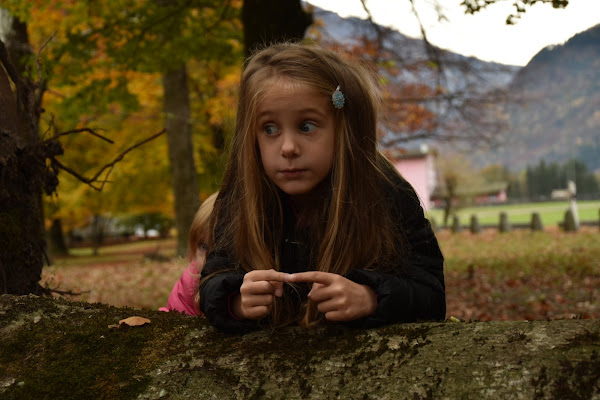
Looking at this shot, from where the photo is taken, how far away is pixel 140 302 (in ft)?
28.5

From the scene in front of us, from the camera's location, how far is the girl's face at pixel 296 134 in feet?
5.89

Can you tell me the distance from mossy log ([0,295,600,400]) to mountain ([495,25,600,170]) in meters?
12.2

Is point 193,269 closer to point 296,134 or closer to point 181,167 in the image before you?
point 296,134

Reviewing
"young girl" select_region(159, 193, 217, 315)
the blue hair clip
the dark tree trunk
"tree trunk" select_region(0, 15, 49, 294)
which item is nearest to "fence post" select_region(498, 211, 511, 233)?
the dark tree trunk

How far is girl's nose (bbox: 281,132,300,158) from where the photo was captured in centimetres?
177

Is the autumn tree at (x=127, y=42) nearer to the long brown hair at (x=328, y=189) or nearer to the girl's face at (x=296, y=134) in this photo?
the long brown hair at (x=328, y=189)

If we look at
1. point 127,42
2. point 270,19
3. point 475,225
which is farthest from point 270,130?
point 475,225

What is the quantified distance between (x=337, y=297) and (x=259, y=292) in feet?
0.80

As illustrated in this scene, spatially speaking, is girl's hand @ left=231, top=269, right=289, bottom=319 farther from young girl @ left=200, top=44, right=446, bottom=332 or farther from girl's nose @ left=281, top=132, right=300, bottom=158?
girl's nose @ left=281, top=132, right=300, bottom=158

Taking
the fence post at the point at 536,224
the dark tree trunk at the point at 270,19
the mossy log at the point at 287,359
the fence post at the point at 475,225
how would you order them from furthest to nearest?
the fence post at the point at 475,225 < the fence post at the point at 536,224 < the dark tree trunk at the point at 270,19 < the mossy log at the point at 287,359

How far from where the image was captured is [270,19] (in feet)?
23.9

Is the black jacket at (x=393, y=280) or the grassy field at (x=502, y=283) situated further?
the grassy field at (x=502, y=283)

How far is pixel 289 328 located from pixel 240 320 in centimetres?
18

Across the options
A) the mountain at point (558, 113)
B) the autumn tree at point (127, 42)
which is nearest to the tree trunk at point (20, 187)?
the autumn tree at point (127, 42)
